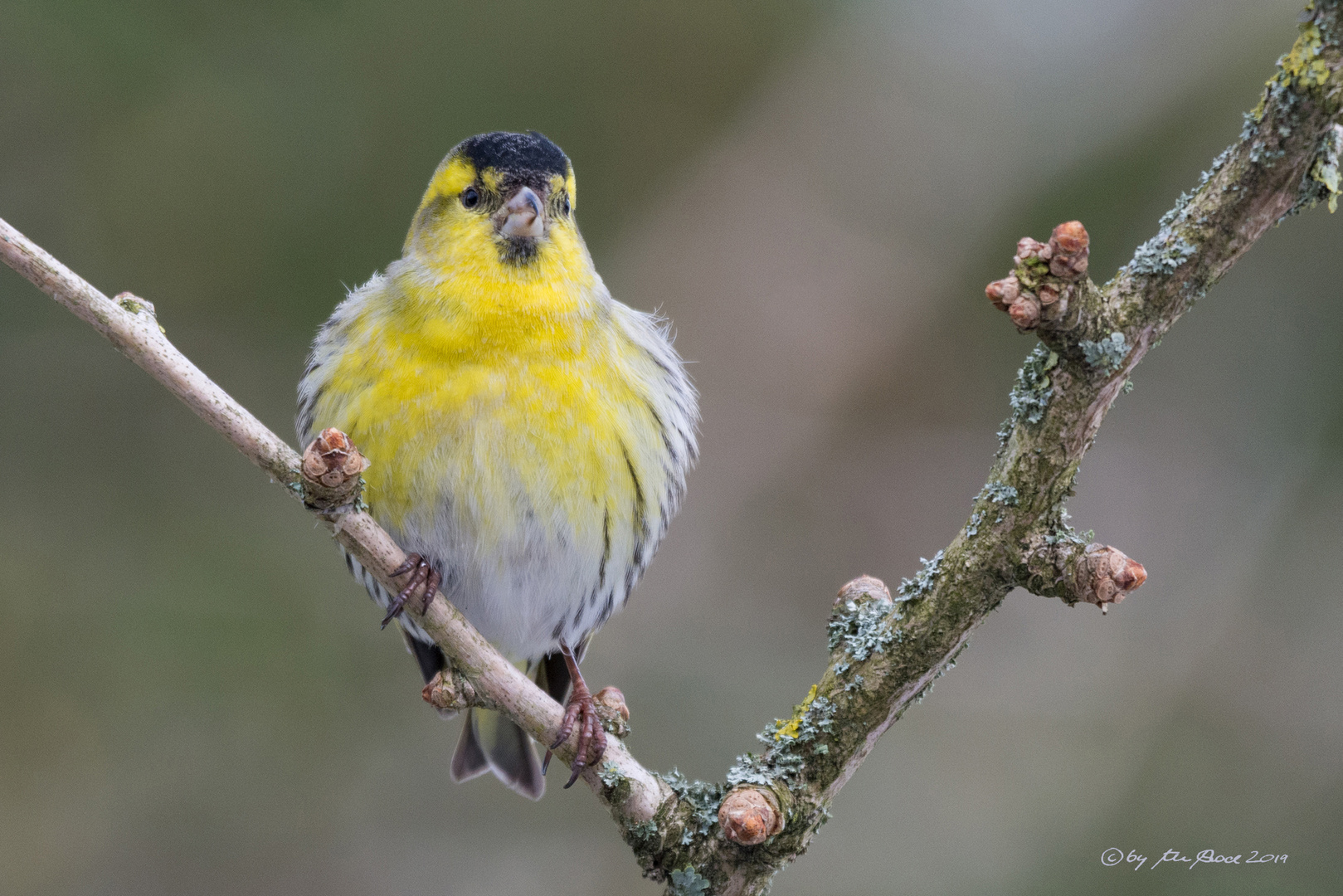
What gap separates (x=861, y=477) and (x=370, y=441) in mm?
3137

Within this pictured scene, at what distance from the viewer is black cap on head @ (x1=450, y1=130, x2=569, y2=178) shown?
324cm

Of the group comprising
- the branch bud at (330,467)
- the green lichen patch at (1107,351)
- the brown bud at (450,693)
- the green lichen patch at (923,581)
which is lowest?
the green lichen patch at (923,581)

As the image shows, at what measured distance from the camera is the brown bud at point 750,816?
2.49m

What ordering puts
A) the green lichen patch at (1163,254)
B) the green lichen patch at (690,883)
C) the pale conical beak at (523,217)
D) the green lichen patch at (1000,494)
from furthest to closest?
the pale conical beak at (523,217) < the green lichen patch at (690,883) < the green lichen patch at (1000,494) < the green lichen patch at (1163,254)

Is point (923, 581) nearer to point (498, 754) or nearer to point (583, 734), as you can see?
point (583, 734)

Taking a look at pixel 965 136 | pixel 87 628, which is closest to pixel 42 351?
pixel 87 628

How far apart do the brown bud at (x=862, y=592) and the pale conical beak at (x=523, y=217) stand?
1.21 metres

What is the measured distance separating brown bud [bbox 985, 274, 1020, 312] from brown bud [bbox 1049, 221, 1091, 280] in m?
0.06

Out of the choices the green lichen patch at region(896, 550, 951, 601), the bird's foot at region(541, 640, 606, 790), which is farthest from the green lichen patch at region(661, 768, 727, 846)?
the green lichen patch at region(896, 550, 951, 601)

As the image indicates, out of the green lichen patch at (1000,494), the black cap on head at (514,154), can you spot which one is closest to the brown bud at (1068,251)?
the green lichen patch at (1000,494)

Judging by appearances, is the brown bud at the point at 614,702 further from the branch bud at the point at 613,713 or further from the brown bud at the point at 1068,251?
the brown bud at the point at 1068,251

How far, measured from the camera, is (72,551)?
549cm

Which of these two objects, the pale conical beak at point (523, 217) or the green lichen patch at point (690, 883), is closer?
the green lichen patch at point (690, 883)

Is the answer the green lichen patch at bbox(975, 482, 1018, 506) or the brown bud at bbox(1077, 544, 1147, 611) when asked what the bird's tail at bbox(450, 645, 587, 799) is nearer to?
the green lichen patch at bbox(975, 482, 1018, 506)
